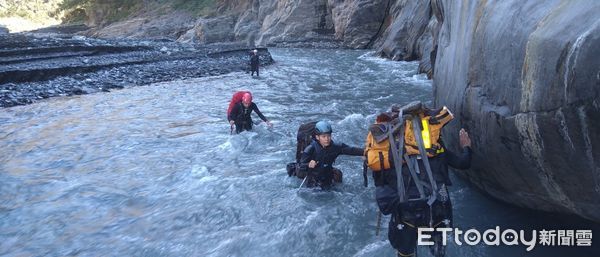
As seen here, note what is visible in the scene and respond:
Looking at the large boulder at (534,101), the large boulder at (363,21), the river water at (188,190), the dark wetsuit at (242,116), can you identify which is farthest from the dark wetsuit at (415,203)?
the large boulder at (363,21)

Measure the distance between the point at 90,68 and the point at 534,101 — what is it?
25611mm

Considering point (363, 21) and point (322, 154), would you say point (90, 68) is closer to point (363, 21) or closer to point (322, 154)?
point (363, 21)

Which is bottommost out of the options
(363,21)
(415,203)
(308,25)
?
(415,203)

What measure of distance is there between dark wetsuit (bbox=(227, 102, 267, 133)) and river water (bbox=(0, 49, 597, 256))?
263mm

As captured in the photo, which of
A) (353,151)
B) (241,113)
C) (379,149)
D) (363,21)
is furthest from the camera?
(363,21)

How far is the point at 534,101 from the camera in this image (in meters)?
4.54

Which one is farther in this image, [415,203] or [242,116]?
[242,116]

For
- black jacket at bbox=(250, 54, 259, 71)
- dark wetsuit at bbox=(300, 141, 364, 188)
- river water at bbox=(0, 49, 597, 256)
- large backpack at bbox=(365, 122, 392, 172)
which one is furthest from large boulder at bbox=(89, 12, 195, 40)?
large backpack at bbox=(365, 122, 392, 172)

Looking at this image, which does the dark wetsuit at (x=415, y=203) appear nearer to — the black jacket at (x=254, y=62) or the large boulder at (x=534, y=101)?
the large boulder at (x=534, y=101)

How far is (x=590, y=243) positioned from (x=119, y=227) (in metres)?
6.63

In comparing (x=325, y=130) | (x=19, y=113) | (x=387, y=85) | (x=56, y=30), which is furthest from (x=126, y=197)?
(x=56, y=30)

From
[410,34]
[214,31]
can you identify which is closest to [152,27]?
[214,31]

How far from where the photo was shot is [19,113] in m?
16.7

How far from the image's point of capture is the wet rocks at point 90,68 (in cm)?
2114
